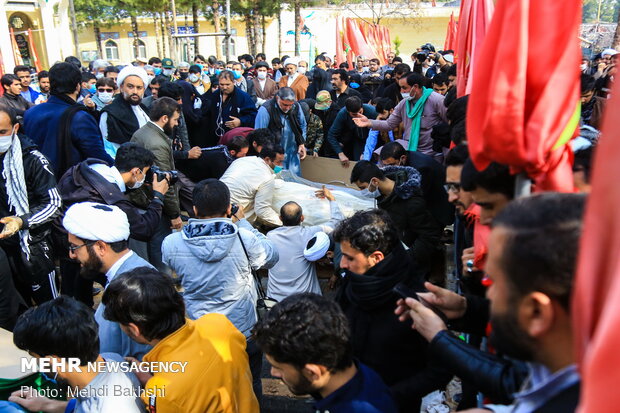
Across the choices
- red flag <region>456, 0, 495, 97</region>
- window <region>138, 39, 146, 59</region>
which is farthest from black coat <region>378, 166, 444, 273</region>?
window <region>138, 39, 146, 59</region>

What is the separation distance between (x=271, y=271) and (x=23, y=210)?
1944 millimetres

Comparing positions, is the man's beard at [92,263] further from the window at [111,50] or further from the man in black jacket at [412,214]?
the window at [111,50]

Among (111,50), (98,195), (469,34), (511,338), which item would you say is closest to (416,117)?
(469,34)

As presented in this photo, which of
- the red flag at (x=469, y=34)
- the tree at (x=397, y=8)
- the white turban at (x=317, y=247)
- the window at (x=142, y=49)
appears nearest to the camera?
the red flag at (x=469, y=34)

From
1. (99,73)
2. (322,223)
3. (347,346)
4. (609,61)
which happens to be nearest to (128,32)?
(99,73)

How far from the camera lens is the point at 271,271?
4418 millimetres

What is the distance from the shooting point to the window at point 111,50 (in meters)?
47.6

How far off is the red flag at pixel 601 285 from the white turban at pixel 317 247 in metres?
3.48

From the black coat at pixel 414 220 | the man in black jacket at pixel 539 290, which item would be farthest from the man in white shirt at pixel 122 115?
the man in black jacket at pixel 539 290

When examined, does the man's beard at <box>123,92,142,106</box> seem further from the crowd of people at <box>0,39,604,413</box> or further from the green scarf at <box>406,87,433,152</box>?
the green scarf at <box>406,87,433,152</box>

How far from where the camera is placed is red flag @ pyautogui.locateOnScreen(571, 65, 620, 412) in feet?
2.23

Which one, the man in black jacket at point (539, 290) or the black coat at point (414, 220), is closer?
the man in black jacket at point (539, 290)

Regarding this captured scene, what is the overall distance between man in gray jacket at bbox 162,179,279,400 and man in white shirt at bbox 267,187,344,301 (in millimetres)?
1043

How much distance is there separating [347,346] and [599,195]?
4.13ft
